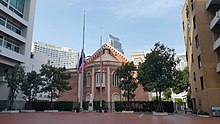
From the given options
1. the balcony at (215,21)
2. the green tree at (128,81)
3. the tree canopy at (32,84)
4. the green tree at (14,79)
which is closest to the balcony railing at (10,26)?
the green tree at (14,79)

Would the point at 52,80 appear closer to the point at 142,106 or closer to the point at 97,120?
the point at 142,106

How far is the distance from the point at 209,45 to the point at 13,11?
32173mm

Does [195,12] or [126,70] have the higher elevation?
[195,12]

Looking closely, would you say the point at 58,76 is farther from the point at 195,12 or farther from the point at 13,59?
the point at 195,12

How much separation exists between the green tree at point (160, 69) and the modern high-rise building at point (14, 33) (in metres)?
22.3

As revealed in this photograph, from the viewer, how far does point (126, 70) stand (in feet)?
107

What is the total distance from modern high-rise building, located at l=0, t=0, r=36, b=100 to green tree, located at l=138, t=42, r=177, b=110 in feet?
73.2

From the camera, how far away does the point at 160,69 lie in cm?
2667

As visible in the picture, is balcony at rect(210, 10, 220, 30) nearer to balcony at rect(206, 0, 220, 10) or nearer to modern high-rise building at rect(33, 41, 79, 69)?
balcony at rect(206, 0, 220, 10)

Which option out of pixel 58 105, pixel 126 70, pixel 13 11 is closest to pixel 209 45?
pixel 126 70

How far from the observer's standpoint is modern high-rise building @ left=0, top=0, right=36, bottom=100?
107 ft

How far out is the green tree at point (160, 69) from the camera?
2595 centimetres

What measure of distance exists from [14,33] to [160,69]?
81.7 ft

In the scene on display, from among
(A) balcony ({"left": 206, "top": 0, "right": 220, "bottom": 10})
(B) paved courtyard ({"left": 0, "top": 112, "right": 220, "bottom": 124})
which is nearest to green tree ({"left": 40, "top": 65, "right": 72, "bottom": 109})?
(B) paved courtyard ({"left": 0, "top": 112, "right": 220, "bottom": 124})
